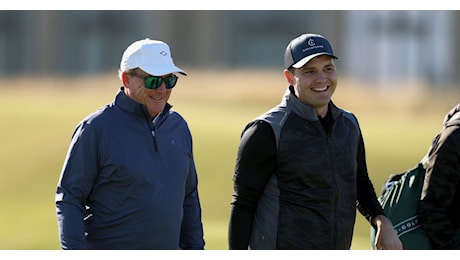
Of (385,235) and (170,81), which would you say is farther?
(385,235)

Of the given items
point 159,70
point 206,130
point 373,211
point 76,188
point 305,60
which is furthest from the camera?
point 206,130

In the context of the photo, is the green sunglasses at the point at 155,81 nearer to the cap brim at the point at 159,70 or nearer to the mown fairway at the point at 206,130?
the cap brim at the point at 159,70

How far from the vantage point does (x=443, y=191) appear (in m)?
5.22

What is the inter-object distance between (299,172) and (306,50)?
0.59 metres

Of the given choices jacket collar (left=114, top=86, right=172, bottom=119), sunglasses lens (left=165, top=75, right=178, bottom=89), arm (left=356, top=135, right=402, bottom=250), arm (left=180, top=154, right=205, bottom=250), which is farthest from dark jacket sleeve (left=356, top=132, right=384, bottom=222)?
jacket collar (left=114, top=86, right=172, bottom=119)

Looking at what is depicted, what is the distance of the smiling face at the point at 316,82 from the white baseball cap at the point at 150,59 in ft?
1.94

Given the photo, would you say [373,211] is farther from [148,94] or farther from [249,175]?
[148,94]

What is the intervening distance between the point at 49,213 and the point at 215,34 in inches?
1686

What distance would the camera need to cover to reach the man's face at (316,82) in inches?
203

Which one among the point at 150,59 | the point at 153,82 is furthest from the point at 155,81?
the point at 150,59

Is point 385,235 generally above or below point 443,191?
below

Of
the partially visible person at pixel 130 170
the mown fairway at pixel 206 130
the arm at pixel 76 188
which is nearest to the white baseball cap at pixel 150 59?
the partially visible person at pixel 130 170

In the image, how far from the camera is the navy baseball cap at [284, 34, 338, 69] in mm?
5164

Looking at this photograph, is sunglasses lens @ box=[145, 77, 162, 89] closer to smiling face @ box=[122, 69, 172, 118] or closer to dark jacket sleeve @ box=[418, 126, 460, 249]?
smiling face @ box=[122, 69, 172, 118]
